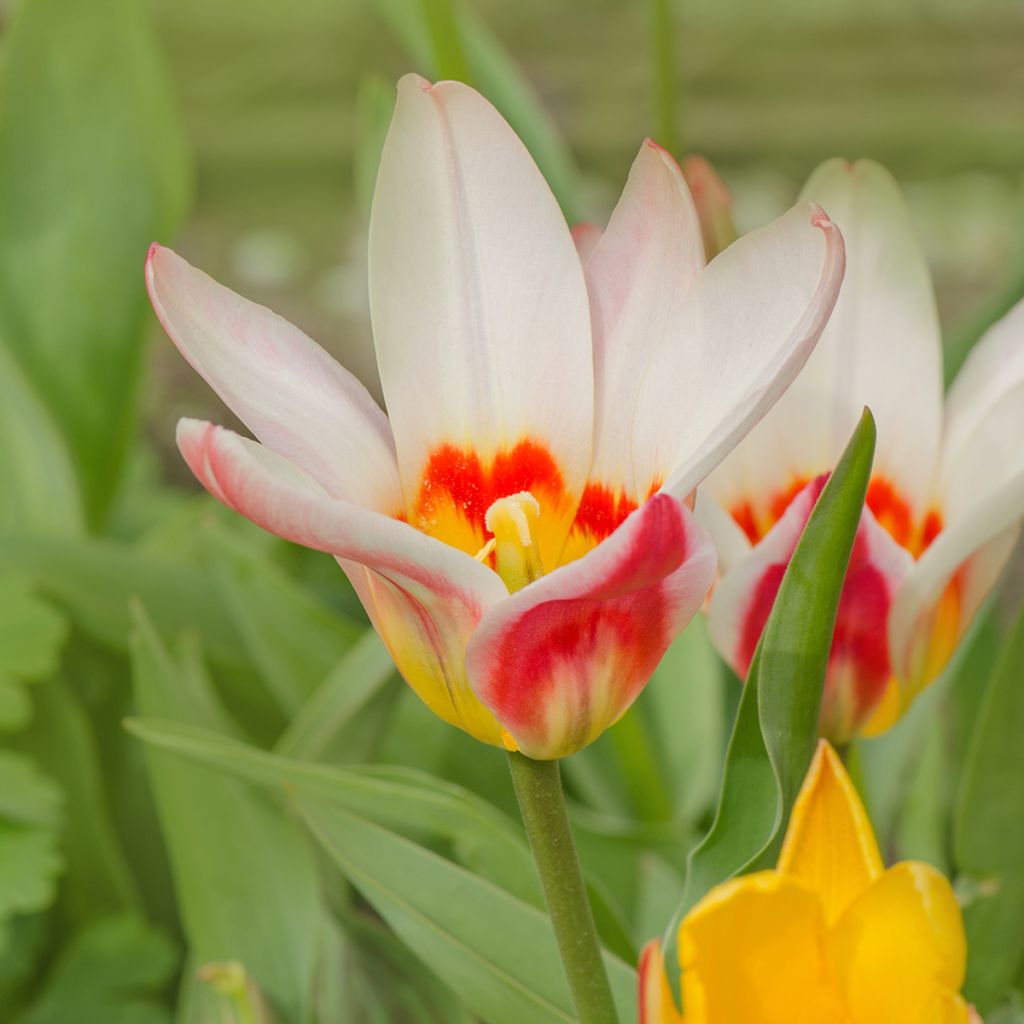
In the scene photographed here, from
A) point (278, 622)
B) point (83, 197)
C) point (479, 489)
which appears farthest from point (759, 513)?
point (83, 197)

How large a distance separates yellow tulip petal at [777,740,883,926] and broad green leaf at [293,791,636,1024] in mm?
164

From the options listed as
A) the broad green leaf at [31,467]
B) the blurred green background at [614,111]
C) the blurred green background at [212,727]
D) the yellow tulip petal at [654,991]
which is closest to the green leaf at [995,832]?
the blurred green background at [212,727]

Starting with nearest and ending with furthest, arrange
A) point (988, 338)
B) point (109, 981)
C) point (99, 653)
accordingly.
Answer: point (988, 338) < point (109, 981) < point (99, 653)

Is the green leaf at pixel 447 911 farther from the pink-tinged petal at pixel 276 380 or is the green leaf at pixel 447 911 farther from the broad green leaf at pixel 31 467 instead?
the broad green leaf at pixel 31 467

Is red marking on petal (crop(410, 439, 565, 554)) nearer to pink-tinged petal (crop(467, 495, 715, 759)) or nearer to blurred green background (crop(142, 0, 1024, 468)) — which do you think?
pink-tinged petal (crop(467, 495, 715, 759))

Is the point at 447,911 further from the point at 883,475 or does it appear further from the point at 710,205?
the point at 710,205

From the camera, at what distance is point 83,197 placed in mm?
1027

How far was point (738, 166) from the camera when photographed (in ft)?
9.16

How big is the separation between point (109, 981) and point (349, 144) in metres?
2.39

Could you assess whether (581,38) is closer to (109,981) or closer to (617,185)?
(617,185)

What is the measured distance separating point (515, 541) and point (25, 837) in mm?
468

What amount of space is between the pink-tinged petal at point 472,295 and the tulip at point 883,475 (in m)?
0.08

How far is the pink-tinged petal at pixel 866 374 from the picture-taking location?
553 millimetres

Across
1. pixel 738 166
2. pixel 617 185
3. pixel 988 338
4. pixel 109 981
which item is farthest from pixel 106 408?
pixel 738 166
